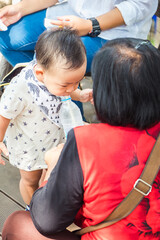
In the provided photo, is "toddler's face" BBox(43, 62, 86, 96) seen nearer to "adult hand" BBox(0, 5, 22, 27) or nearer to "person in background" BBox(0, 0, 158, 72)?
"person in background" BBox(0, 0, 158, 72)

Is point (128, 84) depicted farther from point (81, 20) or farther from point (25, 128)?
point (81, 20)

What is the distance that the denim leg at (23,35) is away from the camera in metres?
2.07

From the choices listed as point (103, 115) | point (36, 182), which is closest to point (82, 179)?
point (103, 115)

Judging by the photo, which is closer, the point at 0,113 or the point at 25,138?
the point at 0,113

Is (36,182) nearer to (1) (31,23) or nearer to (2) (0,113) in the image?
(2) (0,113)

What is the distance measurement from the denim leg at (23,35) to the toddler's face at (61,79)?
83 cm

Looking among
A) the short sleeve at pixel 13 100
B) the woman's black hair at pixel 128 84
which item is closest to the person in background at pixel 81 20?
the short sleeve at pixel 13 100

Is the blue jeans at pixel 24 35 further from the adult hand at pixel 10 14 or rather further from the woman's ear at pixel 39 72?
the woman's ear at pixel 39 72

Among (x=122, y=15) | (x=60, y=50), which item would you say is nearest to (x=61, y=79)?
(x=60, y=50)

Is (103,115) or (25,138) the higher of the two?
(103,115)

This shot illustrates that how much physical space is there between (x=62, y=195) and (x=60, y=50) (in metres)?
0.57

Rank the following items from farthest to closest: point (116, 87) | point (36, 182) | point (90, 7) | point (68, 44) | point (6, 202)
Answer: point (90, 7)
point (6, 202)
point (36, 182)
point (68, 44)
point (116, 87)

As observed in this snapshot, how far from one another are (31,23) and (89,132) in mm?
1350

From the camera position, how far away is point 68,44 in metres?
1.27
